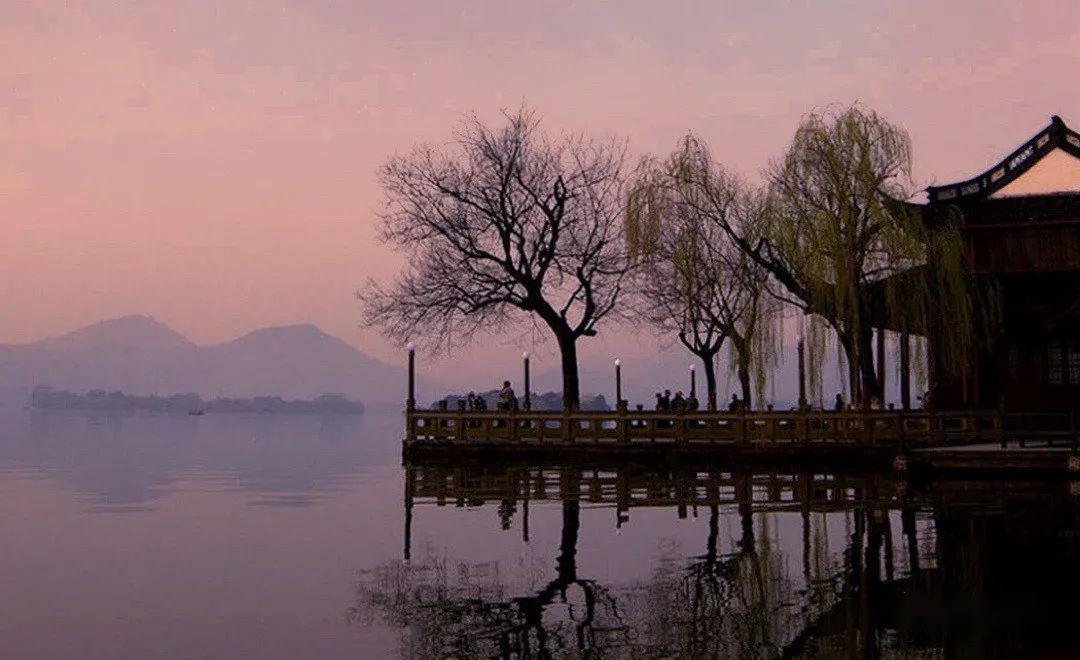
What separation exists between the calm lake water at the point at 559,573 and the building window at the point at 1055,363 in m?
10.1

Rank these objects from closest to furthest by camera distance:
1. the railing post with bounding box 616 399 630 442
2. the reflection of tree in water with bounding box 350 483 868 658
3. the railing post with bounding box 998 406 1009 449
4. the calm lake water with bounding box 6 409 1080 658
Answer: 1. the reflection of tree in water with bounding box 350 483 868 658
2. the calm lake water with bounding box 6 409 1080 658
3. the railing post with bounding box 998 406 1009 449
4. the railing post with bounding box 616 399 630 442

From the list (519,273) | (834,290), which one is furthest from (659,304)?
(834,290)

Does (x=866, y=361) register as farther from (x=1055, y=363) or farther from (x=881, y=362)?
(x=1055, y=363)

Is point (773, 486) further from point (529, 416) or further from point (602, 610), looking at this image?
point (602, 610)

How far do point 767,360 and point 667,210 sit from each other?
5.45 metres

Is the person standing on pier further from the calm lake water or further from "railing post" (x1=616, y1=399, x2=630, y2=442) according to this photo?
the calm lake water

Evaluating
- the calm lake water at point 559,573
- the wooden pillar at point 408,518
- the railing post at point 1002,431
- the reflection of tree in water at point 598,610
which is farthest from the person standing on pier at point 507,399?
the reflection of tree in water at point 598,610

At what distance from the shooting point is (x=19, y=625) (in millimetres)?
11250

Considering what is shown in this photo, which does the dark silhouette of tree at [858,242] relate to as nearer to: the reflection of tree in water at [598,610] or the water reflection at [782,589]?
the water reflection at [782,589]

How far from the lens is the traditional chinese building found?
33.8 metres

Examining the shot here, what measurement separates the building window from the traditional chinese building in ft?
0.10

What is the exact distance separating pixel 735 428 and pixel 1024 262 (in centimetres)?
1054

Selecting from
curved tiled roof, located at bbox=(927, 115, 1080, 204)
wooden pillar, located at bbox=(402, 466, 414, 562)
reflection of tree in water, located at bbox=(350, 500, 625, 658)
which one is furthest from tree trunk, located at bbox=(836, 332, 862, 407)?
reflection of tree in water, located at bbox=(350, 500, 625, 658)

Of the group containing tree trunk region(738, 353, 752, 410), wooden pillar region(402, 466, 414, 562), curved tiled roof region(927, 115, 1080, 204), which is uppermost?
curved tiled roof region(927, 115, 1080, 204)
